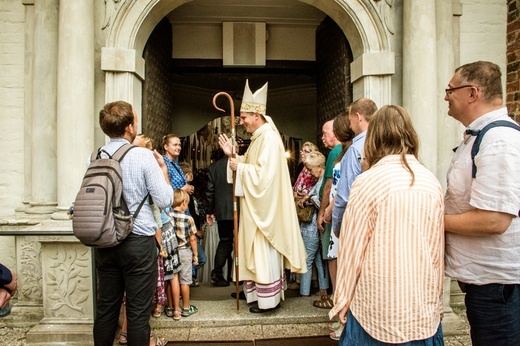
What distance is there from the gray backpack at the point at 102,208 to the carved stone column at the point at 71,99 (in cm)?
148

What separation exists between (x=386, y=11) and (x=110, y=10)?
2.72 metres

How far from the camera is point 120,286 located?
2906 millimetres

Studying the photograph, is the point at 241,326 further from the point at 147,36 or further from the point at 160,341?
the point at 147,36

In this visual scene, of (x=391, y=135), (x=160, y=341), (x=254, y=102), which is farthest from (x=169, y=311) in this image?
(x=391, y=135)

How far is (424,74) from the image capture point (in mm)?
4320

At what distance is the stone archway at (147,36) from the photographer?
435 centimetres

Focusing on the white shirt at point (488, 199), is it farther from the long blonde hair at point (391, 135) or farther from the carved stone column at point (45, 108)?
the carved stone column at point (45, 108)

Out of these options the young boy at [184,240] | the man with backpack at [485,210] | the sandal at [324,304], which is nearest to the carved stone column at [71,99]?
the young boy at [184,240]

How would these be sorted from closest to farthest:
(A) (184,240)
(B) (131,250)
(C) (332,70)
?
(B) (131,250) → (A) (184,240) → (C) (332,70)

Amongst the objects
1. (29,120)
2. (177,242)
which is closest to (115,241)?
(177,242)

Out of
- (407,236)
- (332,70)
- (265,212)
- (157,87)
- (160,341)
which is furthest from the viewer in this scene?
(332,70)

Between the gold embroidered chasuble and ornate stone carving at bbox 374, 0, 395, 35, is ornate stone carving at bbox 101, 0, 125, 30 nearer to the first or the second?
the gold embroidered chasuble

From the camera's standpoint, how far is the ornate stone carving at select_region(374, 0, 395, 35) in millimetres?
4516

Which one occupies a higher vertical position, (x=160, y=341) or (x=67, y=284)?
(x=67, y=284)
